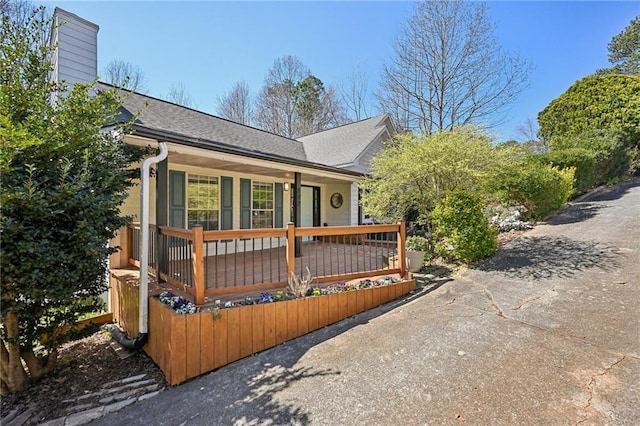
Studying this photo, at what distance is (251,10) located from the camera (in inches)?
352

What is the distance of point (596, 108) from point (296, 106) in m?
18.0

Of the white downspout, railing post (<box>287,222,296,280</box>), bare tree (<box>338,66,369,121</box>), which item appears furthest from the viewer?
bare tree (<box>338,66,369,121</box>)

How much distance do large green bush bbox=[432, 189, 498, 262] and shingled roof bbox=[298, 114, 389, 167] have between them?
518cm

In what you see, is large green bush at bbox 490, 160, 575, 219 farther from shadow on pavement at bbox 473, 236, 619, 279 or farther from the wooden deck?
the wooden deck

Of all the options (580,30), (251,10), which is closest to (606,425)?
(251,10)

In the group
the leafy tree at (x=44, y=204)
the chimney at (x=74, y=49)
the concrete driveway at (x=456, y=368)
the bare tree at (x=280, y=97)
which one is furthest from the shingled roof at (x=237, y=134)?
the bare tree at (x=280, y=97)

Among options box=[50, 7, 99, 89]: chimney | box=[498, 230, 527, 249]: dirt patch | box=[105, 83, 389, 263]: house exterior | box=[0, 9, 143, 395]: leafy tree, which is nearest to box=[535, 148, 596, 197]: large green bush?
box=[498, 230, 527, 249]: dirt patch

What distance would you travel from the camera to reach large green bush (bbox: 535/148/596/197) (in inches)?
456

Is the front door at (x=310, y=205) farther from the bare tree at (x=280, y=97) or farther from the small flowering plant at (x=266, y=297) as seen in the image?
the bare tree at (x=280, y=97)

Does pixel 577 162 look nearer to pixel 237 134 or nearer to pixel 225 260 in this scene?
pixel 237 134

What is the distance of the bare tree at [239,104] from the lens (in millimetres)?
24047

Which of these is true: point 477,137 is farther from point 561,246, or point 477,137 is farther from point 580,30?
point 580,30

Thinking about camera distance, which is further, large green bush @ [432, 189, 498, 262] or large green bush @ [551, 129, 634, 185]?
large green bush @ [551, 129, 634, 185]

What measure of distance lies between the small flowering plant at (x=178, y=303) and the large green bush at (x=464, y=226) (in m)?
5.28
